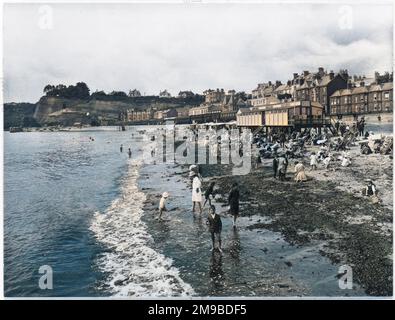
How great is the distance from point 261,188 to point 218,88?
230 inches

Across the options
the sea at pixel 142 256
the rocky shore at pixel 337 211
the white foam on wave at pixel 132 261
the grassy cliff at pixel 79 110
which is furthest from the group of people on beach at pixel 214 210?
the grassy cliff at pixel 79 110

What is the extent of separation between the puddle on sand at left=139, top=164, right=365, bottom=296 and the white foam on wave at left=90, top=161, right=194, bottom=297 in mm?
338

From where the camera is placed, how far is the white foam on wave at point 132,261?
441 inches

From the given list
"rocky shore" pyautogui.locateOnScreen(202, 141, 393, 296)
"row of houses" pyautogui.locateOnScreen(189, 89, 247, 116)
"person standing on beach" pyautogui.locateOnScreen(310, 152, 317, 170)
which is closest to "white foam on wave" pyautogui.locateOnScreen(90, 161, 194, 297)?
"rocky shore" pyautogui.locateOnScreen(202, 141, 393, 296)

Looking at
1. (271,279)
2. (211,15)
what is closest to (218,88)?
(211,15)

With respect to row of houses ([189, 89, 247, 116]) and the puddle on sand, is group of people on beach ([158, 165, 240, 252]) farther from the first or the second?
row of houses ([189, 89, 247, 116])

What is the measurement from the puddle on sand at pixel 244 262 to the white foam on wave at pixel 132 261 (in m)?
0.34

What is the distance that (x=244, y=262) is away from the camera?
11656mm

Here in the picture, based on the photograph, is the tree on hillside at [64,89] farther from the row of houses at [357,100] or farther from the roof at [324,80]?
the row of houses at [357,100]

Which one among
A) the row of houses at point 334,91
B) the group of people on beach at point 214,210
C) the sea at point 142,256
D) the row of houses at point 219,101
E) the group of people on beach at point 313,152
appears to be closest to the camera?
the sea at point 142,256

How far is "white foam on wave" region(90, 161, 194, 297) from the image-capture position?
11203 mm

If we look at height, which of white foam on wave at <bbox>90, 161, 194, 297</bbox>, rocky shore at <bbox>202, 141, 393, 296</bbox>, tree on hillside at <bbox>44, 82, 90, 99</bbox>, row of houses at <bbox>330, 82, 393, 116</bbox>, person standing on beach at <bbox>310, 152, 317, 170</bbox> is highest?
tree on hillside at <bbox>44, 82, 90, 99</bbox>
